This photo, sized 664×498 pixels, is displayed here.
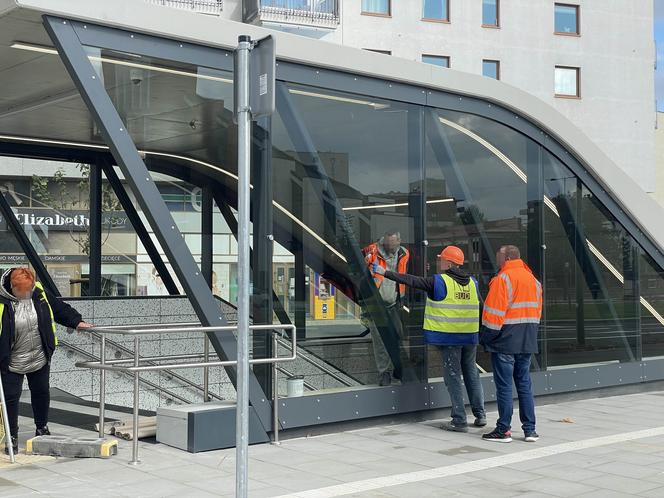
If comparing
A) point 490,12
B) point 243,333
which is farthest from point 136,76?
point 490,12

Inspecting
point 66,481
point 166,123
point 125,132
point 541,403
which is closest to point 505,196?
point 541,403

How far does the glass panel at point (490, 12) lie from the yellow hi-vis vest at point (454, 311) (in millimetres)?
32041

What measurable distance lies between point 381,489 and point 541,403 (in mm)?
4594

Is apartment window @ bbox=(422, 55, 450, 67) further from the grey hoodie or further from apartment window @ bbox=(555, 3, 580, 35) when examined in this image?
the grey hoodie

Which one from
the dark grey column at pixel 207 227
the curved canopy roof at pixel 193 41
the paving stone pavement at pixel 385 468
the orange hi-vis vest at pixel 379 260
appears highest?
the curved canopy roof at pixel 193 41

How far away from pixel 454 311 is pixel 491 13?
3278 centimetres

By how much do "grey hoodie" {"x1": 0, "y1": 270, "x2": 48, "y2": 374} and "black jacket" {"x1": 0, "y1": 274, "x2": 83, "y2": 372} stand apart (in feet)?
0.09

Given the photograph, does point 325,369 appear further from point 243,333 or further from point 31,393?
point 243,333

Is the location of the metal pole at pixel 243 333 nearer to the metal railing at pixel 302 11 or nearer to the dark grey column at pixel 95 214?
the dark grey column at pixel 95 214

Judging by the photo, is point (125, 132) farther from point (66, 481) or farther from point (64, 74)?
point (66, 481)

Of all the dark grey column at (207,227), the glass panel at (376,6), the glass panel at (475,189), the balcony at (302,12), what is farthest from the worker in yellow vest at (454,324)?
the glass panel at (376,6)

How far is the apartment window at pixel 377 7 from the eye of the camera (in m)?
37.3

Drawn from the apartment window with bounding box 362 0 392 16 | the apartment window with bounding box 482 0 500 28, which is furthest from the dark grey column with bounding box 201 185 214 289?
the apartment window with bounding box 482 0 500 28

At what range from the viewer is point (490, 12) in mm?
39312
